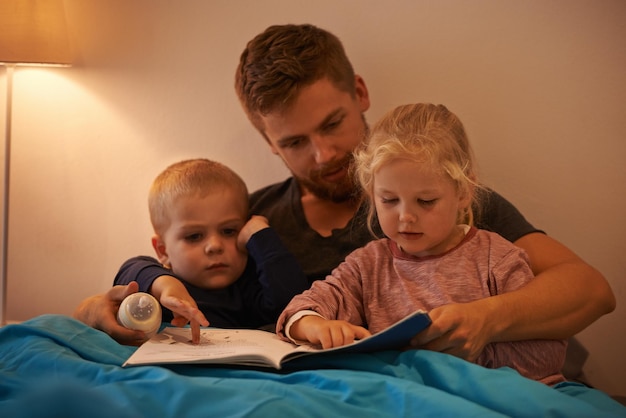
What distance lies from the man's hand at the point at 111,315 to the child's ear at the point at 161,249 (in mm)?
266

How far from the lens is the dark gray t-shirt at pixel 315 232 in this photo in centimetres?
166

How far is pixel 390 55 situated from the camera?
6.72ft

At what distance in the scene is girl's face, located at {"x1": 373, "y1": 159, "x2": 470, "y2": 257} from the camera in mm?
1325

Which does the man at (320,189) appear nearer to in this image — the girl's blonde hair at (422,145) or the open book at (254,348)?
the open book at (254,348)

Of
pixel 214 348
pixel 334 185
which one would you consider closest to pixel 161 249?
pixel 334 185

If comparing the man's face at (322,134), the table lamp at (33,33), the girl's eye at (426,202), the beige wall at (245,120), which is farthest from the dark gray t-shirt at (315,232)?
the table lamp at (33,33)

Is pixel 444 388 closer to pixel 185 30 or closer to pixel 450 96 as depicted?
pixel 450 96

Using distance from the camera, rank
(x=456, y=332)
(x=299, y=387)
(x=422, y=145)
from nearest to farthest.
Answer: (x=299, y=387) < (x=456, y=332) < (x=422, y=145)

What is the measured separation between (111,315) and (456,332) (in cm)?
72

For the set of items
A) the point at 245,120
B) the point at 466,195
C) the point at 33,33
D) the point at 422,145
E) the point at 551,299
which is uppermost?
the point at 33,33

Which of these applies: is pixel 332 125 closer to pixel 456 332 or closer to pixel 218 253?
pixel 218 253

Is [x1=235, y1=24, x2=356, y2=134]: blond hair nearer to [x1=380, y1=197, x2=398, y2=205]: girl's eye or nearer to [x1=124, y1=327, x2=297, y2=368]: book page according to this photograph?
[x1=380, y1=197, x2=398, y2=205]: girl's eye

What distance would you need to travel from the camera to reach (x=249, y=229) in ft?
5.76

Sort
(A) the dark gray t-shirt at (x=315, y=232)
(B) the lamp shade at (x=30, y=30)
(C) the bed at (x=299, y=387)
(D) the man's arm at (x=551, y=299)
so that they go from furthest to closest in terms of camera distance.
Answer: (B) the lamp shade at (x=30, y=30) < (A) the dark gray t-shirt at (x=315, y=232) < (D) the man's arm at (x=551, y=299) < (C) the bed at (x=299, y=387)
